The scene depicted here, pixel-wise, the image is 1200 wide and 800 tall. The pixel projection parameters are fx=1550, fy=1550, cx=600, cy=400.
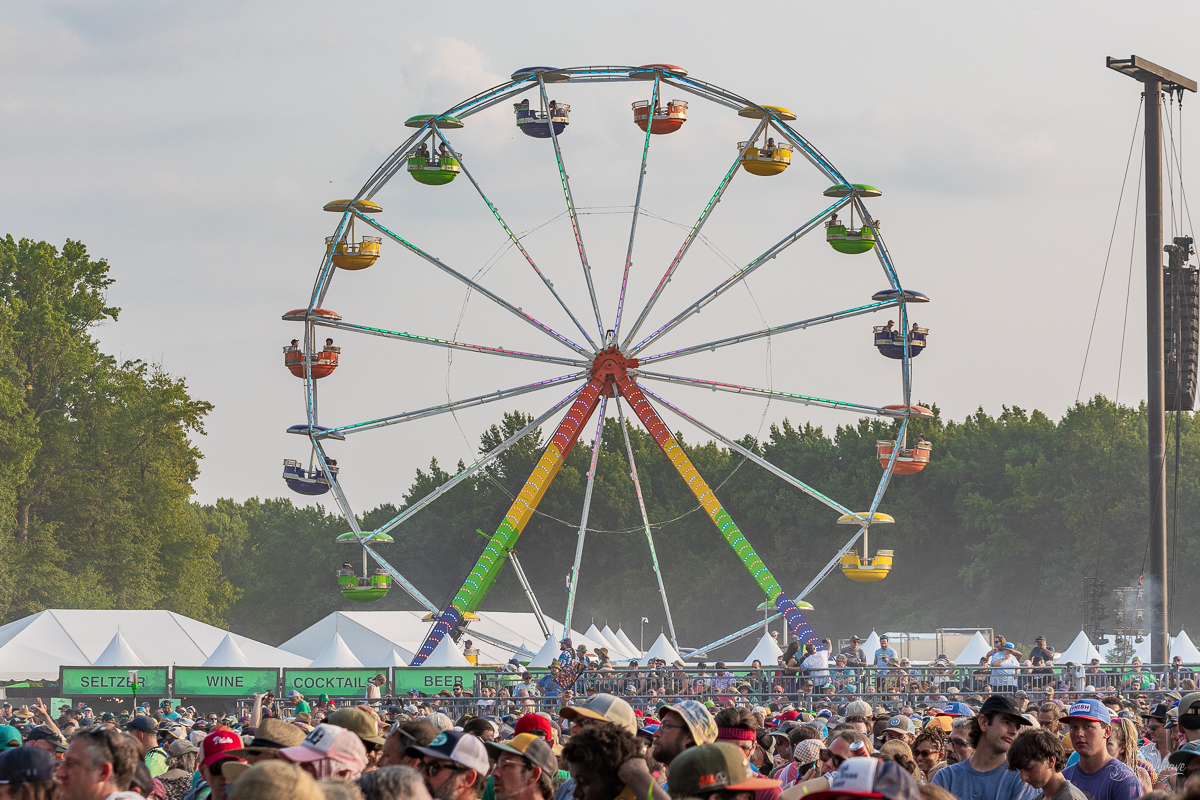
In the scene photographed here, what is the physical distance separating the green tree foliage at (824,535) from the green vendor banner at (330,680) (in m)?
37.3

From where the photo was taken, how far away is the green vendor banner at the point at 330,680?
25.6m

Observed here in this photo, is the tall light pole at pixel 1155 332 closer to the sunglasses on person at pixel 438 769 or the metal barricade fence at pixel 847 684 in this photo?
the metal barricade fence at pixel 847 684

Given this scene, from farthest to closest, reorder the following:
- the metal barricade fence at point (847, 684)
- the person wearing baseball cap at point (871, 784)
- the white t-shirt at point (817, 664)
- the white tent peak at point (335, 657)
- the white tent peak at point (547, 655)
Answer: the white tent peak at point (335, 657)
the white tent peak at point (547, 655)
the white t-shirt at point (817, 664)
the metal barricade fence at point (847, 684)
the person wearing baseball cap at point (871, 784)

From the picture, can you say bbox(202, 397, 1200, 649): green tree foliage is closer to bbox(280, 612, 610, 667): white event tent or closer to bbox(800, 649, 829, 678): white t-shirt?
bbox(280, 612, 610, 667): white event tent

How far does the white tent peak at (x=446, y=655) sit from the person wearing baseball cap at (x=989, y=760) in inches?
893

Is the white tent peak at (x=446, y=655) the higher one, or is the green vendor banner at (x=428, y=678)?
the white tent peak at (x=446, y=655)

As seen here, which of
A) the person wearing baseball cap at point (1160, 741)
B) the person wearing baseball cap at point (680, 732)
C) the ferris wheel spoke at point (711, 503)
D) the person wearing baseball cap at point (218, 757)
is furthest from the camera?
the ferris wheel spoke at point (711, 503)

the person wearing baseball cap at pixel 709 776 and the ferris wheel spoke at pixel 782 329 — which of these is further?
the ferris wheel spoke at pixel 782 329

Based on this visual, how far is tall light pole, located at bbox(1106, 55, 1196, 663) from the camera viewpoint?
25359 millimetres

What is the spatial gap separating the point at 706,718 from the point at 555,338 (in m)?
24.9

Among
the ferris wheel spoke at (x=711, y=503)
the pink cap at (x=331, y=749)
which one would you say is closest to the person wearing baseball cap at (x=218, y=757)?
the pink cap at (x=331, y=749)

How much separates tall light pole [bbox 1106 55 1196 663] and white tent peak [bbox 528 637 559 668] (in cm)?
1061

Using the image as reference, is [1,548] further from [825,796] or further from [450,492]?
[825,796]

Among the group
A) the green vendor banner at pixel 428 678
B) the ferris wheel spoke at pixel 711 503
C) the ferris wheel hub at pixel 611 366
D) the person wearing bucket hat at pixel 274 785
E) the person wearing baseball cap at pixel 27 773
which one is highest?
the ferris wheel hub at pixel 611 366
